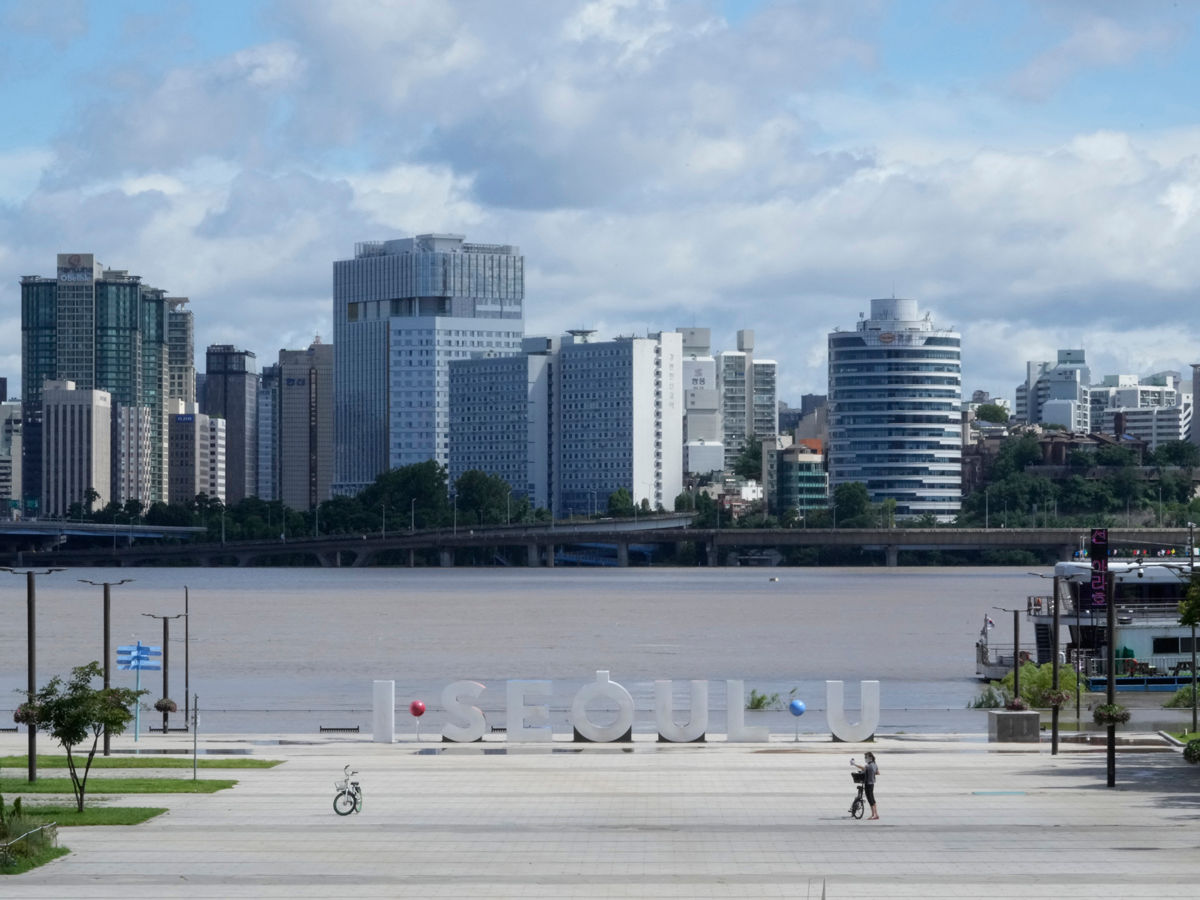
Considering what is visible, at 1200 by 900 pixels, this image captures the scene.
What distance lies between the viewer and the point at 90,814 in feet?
144

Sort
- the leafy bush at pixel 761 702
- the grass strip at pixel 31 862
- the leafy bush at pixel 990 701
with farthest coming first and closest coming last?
the leafy bush at pixel 990 701, the leafy bush at pixel 761 702, the grass strip at pixel 31 862

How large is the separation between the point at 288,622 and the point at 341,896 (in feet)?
430

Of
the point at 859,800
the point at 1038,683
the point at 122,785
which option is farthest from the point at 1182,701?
the point at 122,785

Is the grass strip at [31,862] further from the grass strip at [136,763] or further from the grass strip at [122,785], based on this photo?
the grass strip at [136,763]

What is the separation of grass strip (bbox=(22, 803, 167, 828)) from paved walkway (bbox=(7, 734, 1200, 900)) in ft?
2.64

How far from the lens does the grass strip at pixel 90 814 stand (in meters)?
42.3

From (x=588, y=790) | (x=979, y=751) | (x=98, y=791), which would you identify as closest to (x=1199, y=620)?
(x=979, y=751)

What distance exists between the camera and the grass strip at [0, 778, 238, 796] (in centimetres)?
4844

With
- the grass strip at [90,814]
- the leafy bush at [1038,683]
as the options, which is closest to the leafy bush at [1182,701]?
the leafy bush at [1038,683]

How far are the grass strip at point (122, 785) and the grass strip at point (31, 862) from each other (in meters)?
9.86

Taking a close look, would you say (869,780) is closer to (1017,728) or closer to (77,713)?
(77,713)

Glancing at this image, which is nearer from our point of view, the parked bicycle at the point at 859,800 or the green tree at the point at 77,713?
the parked bicycle at the point at 859,800

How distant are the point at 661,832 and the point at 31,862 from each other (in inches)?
504

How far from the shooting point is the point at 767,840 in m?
40.7
